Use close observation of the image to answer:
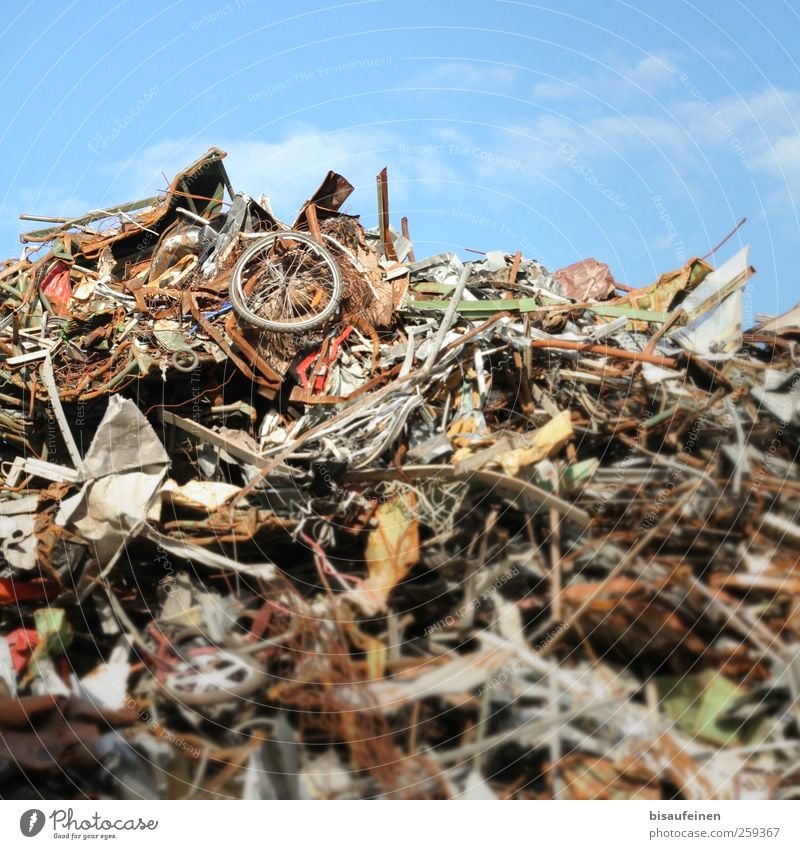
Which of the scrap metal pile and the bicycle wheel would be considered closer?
the scrap metal pile

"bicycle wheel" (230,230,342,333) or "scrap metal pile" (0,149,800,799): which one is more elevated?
"bicycle wheel" (230,230,342,333)

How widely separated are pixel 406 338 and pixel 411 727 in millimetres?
4158

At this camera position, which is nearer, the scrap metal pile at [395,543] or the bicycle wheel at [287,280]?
the scrap metal pile at [395,543]

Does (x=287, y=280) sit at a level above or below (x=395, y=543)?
above

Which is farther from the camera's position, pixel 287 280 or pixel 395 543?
pixel 287 280

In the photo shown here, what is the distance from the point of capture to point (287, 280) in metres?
9.10

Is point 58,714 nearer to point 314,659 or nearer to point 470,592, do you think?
point 314,659

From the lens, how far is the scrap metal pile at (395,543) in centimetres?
638

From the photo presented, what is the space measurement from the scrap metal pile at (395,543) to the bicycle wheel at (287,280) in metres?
0.03

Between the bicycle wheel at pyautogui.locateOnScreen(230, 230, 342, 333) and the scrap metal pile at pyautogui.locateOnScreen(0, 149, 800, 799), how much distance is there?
32 millimetres

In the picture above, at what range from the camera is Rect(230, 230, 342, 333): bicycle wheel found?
8.93m

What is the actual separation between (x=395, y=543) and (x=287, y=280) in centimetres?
330

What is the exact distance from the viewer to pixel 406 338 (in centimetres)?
919
